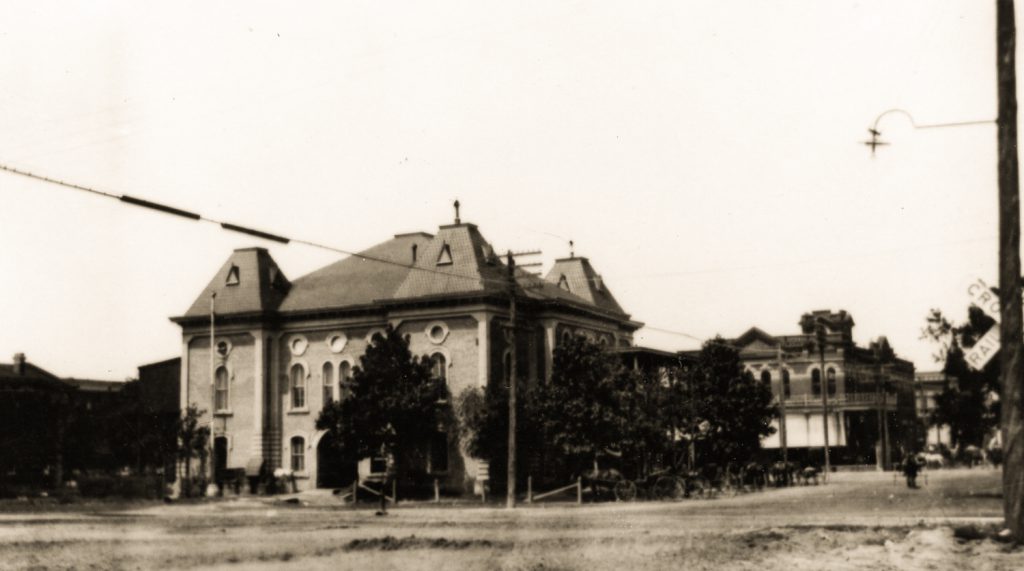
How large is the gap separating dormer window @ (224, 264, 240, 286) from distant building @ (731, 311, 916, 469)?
3733cm

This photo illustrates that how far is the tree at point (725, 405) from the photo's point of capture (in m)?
49.4

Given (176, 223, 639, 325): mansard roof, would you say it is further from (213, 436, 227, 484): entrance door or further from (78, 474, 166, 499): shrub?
(78, 474, 166, 499): shrub

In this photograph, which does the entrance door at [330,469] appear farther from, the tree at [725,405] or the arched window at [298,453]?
the tree at [725,405]

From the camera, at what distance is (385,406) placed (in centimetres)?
4419

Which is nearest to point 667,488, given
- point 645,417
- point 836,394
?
point 645,417

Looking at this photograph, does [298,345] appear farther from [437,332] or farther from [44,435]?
[44,435]

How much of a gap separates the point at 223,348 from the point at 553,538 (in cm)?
3785

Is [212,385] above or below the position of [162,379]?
below

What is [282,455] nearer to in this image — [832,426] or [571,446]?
[571,446]

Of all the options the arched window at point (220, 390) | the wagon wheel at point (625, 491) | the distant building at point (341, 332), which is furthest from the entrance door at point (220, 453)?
the wagon wheel at point (625, 491)

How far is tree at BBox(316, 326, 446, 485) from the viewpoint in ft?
145

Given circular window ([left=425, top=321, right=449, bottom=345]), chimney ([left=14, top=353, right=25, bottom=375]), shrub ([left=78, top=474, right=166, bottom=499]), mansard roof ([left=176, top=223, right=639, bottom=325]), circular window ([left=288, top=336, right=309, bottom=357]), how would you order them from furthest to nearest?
chimney ([left=14, top=353, right=25, bottom=375]) < circular window ([left=288, top=336, right=309, bottom=357]) < shrub ([left=78, top=474, right=166, bottom=499]) < mansard roof ([left=176, top=223, right=639, bottom=325]) < circular window ([left=425, top=321, right=449, bottom=345])

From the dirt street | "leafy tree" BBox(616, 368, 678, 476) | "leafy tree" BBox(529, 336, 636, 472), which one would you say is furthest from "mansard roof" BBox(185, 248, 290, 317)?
the dirt street

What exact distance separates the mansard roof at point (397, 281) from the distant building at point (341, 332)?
0.07 metres
